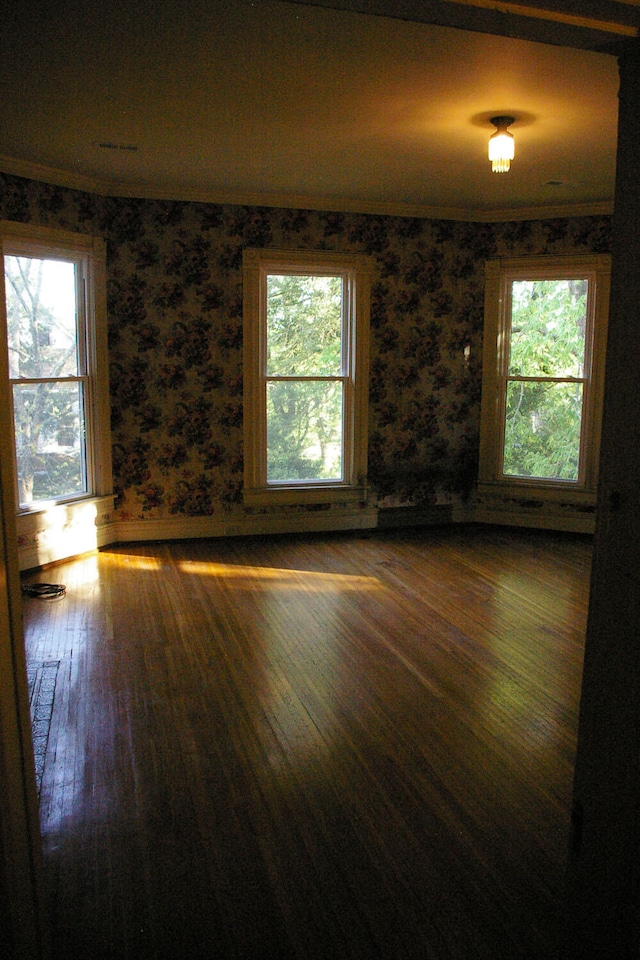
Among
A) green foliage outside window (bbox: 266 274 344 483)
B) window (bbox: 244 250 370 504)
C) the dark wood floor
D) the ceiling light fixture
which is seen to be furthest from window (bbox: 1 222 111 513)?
the ceiling light fixture

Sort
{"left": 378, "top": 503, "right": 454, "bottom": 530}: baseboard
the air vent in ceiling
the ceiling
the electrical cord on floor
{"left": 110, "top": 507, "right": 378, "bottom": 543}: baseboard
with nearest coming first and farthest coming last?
the ceiling
the air vent in ceiling
the electrical cord on floor
{"left": 110, "top": 507, "right": 378, "bottom": 543}: baseboard
{"left": 378, "top": 503, "right": 454, "bottom": 530}: baseboard

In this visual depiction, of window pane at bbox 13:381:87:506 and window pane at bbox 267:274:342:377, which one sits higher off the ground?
window pane at bbox 267:274:342:377

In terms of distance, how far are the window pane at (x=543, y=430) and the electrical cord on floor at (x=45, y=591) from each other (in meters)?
3.98

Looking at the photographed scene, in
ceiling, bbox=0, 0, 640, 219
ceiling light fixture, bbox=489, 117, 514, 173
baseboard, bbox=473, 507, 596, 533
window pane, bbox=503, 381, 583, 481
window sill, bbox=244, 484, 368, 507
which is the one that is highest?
ceiling, bbox=0, 0, 640, 219

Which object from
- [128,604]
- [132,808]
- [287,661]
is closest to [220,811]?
[132,808]

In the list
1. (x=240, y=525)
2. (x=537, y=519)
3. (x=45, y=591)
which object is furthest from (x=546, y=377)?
(x=45, y=591)

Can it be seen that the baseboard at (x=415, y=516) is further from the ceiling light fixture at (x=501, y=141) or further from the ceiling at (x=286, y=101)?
the ceiling light fixture at (x=501, y=141)

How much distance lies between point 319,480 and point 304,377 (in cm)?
90

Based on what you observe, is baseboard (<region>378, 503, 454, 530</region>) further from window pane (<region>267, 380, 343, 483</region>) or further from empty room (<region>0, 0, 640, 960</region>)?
window pane (<region>267, 380, 343, 483</region>)

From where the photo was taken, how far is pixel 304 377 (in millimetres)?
6395

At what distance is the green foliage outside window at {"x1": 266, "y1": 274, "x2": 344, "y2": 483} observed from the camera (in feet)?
A: 20.7

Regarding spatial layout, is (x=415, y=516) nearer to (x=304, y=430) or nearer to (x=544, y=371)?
(x=304, y=430)

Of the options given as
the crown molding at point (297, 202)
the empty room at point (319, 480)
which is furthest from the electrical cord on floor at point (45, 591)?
the crown molding at point (297, 202)

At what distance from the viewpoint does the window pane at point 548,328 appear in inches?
256
